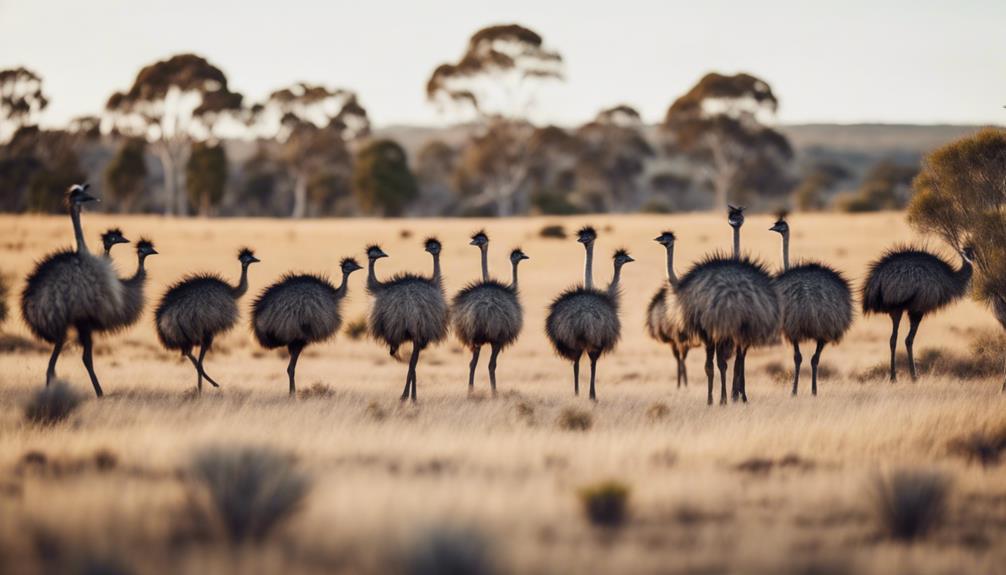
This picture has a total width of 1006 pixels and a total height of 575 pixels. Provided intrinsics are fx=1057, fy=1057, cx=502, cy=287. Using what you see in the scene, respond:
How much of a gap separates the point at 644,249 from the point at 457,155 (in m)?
47.1

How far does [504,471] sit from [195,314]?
724 cm

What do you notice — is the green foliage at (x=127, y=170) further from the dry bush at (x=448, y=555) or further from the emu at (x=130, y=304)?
the dry bush at (x=448, y=555)

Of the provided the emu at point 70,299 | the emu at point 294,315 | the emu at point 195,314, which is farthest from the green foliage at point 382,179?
the emu at point 70,299

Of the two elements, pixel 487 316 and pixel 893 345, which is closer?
pixel 487 316

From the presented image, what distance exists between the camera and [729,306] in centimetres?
1306

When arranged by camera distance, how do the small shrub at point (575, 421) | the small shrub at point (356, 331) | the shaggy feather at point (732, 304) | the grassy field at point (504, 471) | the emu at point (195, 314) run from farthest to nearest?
the small shrub at point (356, 331) → the emu at point (195, 314) → the shaggy feather at point (732, 304) → the small shrub at point (575, 421) → the grassy field at point (504, 471)

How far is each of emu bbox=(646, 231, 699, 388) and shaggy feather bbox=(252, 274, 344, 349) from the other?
467 cm

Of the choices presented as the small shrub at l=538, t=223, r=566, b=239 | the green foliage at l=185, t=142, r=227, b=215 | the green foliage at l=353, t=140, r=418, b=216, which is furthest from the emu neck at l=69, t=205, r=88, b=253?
the green foliage at l=185, t=142, r=227, b=215

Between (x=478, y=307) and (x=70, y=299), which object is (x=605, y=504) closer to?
(x=478, y=307)

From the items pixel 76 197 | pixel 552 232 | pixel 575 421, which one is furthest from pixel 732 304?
pixel 552 232

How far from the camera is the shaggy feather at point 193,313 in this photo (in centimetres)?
1470

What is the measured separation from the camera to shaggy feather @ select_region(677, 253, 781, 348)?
13102 mm

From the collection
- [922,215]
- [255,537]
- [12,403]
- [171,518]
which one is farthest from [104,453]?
[922,215]

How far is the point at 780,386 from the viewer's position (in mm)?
16766
